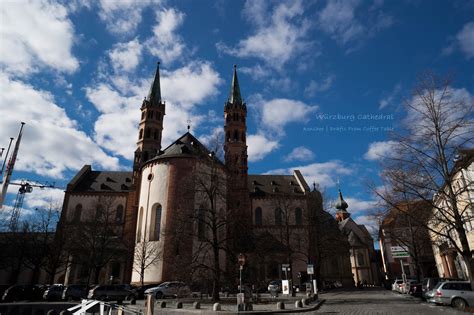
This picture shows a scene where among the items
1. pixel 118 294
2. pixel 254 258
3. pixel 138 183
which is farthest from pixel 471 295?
pixel 138 183

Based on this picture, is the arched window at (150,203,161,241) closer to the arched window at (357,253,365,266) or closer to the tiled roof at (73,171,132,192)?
the tiled roof at (73,171,132,192)

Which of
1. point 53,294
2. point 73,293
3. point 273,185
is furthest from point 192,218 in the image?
point 273,185

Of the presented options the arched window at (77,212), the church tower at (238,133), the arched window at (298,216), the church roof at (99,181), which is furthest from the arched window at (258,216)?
the arched window at (77,212)

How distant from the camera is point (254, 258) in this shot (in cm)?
3209

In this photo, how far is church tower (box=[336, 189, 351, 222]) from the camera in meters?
95.9

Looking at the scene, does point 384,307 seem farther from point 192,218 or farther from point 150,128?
point 150,128

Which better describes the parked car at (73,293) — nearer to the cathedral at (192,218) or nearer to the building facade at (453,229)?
the cathedral at (192,218)

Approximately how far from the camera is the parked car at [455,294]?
18078 mm

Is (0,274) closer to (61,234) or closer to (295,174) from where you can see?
(61,234)

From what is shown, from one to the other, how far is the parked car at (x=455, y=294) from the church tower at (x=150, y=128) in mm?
41560

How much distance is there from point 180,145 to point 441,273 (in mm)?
43415

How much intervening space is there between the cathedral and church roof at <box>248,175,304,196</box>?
0.19m

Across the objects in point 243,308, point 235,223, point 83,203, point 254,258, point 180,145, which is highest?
point 180,145

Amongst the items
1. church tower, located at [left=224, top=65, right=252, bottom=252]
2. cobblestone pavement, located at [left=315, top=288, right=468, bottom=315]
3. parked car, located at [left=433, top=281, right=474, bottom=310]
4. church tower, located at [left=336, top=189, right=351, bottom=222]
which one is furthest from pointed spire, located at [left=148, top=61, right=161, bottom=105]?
church tower, located at [left=336, top=189, right=351, bottom=222]
